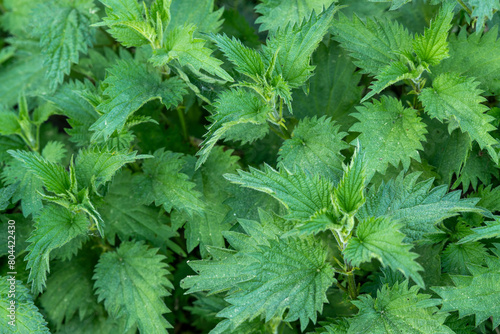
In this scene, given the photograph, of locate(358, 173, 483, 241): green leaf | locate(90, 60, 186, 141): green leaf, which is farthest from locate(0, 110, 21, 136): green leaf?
locate(358, 173, 483, 241): green leaf

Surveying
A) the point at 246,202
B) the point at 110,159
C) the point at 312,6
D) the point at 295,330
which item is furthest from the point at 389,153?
the point at 110,159

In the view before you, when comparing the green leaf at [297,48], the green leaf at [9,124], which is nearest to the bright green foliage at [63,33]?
the green leaf at [9,124]

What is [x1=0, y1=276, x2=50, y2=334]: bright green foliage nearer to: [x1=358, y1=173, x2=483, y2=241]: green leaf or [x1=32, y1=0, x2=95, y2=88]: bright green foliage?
[x1=32, y1=0, x2=95, y2=88]: bright green foliage

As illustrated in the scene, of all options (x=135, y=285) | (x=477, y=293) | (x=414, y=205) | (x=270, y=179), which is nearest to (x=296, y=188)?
(x=270, y=179)

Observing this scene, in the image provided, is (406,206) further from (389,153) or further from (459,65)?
(459,65)

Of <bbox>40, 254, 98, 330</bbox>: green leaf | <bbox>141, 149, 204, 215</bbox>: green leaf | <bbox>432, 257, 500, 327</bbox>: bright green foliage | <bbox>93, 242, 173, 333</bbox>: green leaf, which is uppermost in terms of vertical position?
<bbox>141, 149, 204, 215</bbox>: green leaf
